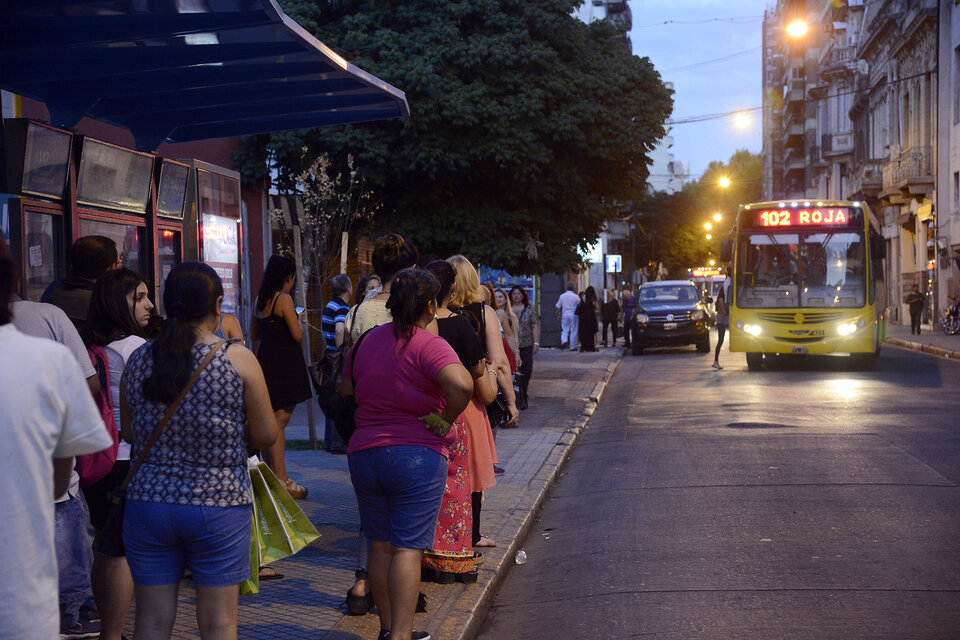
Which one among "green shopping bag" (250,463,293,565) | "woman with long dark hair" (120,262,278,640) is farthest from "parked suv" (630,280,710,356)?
"woman with long dark hair" (120,262,278,640)

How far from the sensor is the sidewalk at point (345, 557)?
534 cm

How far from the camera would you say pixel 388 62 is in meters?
17.5

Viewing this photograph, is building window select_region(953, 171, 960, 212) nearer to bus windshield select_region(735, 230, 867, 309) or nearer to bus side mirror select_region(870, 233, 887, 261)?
bus side mirror select_region(870, 233, 887, 261)

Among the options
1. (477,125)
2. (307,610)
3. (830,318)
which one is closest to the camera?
(307,610)

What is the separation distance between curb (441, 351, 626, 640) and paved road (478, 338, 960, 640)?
0.10 m

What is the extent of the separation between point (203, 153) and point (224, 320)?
12.6 metres

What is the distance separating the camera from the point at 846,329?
70.6 feet

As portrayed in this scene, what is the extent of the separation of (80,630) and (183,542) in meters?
1.77

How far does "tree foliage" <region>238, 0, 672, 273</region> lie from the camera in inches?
671

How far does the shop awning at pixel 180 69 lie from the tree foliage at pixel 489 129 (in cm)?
787

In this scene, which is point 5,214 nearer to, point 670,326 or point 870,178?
point 670,326

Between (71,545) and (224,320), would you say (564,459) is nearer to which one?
(224,320)

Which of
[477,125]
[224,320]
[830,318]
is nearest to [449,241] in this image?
[477,125]

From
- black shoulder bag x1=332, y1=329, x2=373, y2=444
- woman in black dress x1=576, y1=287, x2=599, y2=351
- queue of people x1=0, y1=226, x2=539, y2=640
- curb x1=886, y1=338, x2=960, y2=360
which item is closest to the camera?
queue of people x1=0, y1=226, x2=539, y2=640
